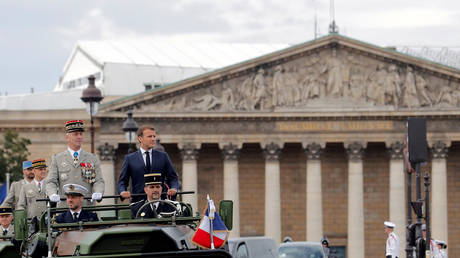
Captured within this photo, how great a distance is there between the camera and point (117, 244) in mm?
12242

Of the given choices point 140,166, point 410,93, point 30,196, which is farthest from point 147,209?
point 410,93

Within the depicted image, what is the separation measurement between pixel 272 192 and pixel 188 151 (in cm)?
551

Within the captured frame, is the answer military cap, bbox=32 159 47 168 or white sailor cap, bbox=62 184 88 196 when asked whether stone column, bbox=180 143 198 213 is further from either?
white sailor cap, bbox=62 184 88 196

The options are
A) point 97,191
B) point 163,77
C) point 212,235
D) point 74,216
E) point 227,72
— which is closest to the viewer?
Answer: point 212,235

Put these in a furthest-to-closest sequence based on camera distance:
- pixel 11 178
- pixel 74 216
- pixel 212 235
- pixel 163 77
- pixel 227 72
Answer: pixel 163 77
pixel 227 72
pixel 11 178
pixel 74 216
pixel 212 235

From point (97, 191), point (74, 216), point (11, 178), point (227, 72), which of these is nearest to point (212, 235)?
point (74, 216)

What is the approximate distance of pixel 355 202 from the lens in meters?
72.1

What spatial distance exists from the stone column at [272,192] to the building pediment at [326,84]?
2.51 metres

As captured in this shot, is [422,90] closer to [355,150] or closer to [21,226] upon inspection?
[355,150]

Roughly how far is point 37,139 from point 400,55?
22415mm

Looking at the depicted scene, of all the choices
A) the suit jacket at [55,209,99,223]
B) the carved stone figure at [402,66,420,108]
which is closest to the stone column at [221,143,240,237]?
the carved stone figure at [402,66,420,108]

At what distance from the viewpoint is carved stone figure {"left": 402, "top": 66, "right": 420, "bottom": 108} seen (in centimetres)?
7256

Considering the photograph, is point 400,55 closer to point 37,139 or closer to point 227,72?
point 227,72

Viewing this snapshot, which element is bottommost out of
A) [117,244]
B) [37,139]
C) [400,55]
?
[117,244]
